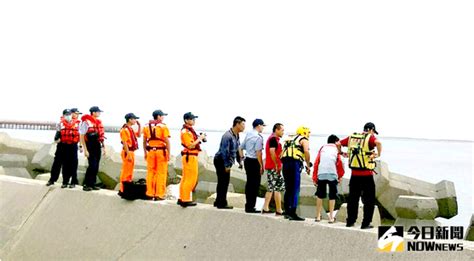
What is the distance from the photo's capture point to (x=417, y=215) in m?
9.59

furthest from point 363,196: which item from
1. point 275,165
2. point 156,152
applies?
point 156,152

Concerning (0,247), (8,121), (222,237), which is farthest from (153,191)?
(8,121)

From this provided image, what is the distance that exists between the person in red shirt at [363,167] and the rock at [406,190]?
4.87m

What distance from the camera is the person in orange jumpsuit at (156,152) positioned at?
8.79m

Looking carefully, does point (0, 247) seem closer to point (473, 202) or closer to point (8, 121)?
point (473, 202)

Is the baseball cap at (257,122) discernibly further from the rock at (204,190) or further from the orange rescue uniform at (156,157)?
the rock at (204,190)

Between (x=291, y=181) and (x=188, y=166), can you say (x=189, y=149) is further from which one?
(x=291, y=181)

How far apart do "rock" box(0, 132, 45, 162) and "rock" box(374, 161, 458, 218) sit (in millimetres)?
9177

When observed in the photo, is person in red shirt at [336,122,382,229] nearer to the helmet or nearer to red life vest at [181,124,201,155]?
the helmet

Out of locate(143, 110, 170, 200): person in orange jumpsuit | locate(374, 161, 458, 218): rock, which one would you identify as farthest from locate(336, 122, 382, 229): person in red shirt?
locate(374, 161, 458, 218): rock

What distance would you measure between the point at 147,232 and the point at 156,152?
1.16 meters

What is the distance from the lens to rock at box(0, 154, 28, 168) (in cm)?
1543

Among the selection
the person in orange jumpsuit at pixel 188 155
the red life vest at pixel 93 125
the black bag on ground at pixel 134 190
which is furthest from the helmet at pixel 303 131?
the red life vest at pixel 93 125

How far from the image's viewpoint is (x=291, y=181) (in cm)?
766
